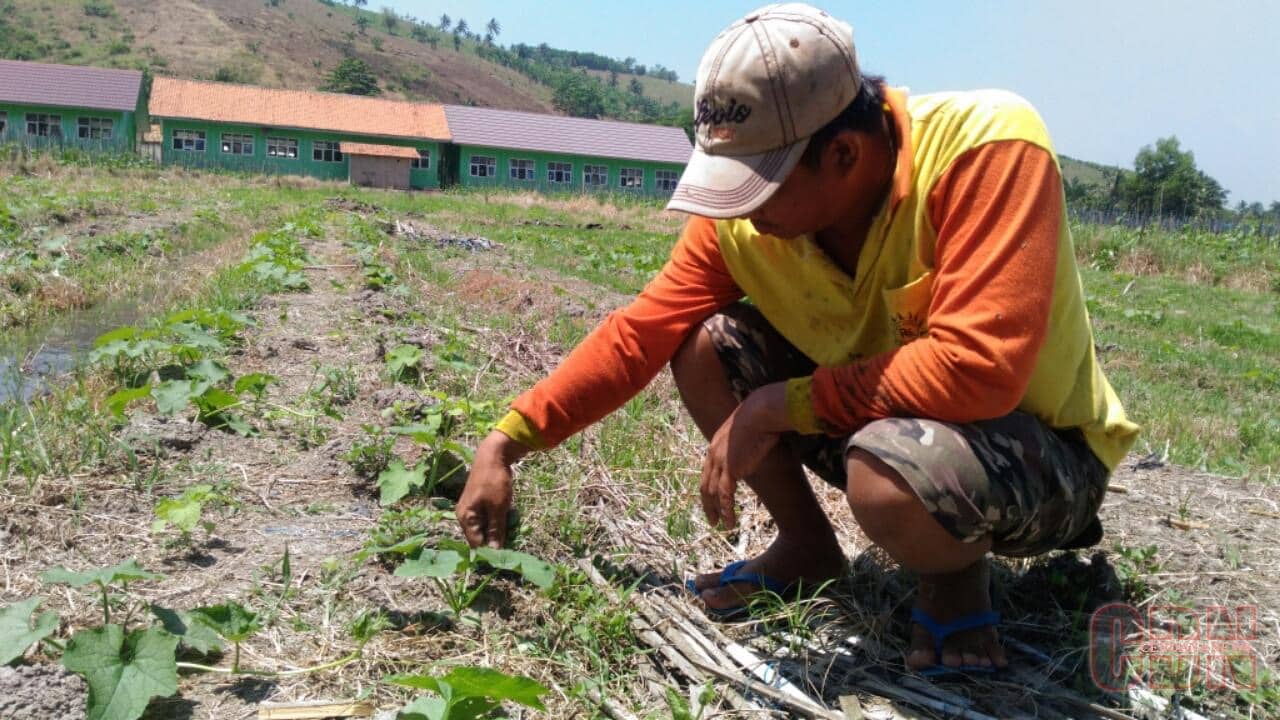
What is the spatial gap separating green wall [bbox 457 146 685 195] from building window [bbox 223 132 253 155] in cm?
777

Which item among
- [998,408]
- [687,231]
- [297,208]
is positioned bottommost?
[297,208]

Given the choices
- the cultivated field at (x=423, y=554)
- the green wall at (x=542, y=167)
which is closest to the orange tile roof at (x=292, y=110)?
the green wall at (x=542, y=167)

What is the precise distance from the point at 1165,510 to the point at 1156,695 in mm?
996

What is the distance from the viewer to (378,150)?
114 ft

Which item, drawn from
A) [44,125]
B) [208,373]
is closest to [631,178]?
[44,125]

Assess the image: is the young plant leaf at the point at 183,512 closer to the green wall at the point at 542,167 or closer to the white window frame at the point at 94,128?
the green wall at the point at 542,167

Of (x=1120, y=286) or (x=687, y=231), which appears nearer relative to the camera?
(x=687, y=231)

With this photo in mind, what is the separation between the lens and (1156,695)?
177cm

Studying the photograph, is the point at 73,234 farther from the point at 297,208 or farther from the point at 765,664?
the point at 765,664

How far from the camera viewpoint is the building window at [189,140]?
1324 inches

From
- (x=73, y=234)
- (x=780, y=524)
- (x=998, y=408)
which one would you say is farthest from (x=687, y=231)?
(x=73, y=234)

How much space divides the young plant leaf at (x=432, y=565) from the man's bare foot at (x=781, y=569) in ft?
1.87

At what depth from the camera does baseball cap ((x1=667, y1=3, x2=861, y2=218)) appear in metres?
1.55

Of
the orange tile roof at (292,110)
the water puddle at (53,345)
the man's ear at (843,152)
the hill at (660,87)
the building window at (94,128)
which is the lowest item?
the water puddle at (53,345)
